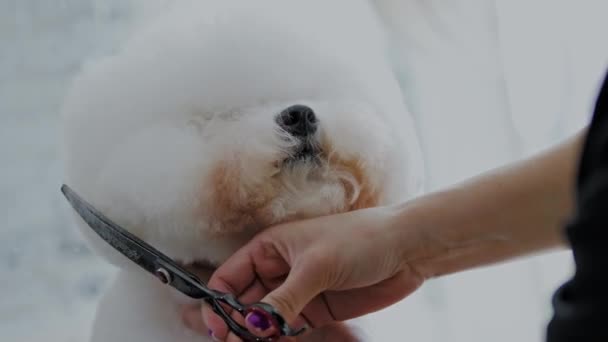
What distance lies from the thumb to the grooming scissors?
28 mm

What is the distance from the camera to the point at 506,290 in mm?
1149

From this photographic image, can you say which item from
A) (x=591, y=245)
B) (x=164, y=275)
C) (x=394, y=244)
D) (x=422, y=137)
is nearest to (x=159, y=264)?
(x=164, y=275)

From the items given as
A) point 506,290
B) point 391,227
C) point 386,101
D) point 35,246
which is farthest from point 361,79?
point 35,246

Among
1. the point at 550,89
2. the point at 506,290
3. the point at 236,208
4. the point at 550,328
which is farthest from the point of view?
the point at 506,290

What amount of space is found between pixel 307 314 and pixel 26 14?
0.76 metres

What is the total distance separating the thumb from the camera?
0.59m

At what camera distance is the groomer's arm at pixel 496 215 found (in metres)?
0.59

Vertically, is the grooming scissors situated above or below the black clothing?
below

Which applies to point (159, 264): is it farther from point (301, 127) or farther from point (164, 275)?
point (301, 127)

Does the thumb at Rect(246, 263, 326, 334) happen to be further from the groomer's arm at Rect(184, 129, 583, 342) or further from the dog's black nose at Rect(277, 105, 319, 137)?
the dog's black nose at Rect(277, 105, 319, 137)

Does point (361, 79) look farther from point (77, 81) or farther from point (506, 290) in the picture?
point (506, 290)

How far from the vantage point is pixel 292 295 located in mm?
609

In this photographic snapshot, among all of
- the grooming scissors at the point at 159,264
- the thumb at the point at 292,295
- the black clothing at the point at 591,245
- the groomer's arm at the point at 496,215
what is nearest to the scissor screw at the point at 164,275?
the grooming scissors at the point at 159,264

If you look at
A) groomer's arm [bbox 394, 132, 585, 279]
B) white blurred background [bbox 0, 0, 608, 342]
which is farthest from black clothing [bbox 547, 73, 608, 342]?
white blurred background [bbox 0, 0, 608, 342]
